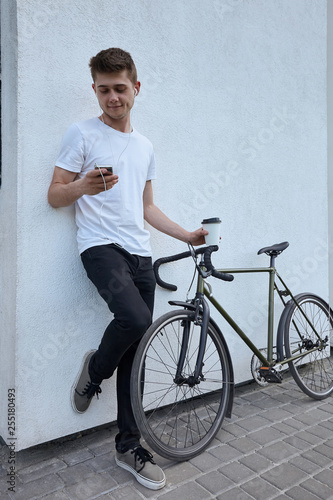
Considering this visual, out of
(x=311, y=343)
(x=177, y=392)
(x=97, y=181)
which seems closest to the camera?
(x=97, y=181)

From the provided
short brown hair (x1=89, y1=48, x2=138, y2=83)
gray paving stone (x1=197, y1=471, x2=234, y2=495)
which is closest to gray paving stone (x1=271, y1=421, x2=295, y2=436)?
gray paving stone (x1=197, y1=471, x2=234, y2=495)

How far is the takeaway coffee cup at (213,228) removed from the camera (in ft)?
7.41

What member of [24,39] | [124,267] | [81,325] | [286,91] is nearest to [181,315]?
[124,267]

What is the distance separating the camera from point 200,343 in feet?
8.11

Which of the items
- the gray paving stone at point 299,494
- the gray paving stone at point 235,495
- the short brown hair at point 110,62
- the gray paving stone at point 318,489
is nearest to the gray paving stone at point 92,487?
the gray paving stone at point 235,495

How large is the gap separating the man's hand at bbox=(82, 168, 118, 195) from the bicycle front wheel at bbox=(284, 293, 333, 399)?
200 cm

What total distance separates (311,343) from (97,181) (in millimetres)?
2412

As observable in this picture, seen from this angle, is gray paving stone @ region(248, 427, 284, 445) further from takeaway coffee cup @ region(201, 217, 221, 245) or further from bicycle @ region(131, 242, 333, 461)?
takeaway coffee cup @ region(201, 217, 221, 245)

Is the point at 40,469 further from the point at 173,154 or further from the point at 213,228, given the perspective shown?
the point at 173,154

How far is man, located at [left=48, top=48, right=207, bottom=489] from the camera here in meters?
2.21

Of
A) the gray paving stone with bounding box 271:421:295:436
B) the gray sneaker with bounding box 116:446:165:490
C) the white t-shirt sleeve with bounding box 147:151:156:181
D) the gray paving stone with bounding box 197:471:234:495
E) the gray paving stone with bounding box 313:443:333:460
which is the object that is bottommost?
the gray paving stone with bounding box 197:471:234:495

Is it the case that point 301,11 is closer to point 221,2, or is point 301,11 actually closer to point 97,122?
point 221,2

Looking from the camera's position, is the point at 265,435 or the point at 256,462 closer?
the point at 256,462

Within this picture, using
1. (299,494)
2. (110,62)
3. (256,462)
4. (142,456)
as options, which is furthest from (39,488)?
(110,62)
